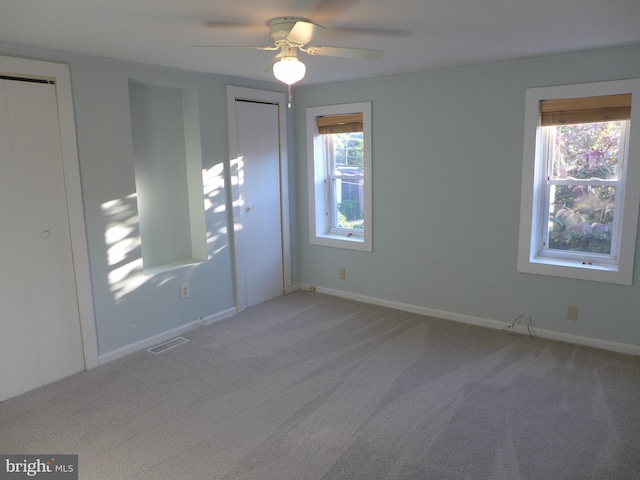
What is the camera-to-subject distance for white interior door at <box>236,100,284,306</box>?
441 centimetres

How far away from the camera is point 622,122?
3.33m

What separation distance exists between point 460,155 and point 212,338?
2.60 meters

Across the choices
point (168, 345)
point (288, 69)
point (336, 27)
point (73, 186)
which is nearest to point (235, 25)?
point (288, 69)

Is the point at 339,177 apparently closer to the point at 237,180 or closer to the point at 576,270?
the point at 237,180

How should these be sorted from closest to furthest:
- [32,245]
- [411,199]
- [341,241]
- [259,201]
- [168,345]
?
[32,245]
[168,345]
[411,199]
[259,201]
[341,241]

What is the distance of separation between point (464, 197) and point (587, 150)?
0.96m

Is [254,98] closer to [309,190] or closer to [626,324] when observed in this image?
[309,190]

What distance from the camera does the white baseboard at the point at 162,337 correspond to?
3.47m

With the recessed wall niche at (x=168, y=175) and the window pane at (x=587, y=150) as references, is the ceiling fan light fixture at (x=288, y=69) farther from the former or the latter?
the window pane at (x=587, y=150)

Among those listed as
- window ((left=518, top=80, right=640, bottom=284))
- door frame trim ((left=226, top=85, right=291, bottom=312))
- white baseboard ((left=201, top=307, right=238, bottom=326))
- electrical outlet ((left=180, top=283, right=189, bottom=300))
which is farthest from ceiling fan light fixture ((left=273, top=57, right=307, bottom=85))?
white baseboard ((left=201, top=307, right=238, bottom=326))

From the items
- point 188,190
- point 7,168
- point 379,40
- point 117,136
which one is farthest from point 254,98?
point 7,168

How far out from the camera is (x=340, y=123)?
4.62m

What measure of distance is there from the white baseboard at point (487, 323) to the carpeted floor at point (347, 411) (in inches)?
3.7

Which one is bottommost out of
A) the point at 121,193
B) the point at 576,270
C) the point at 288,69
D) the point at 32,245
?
the point at 576,270
